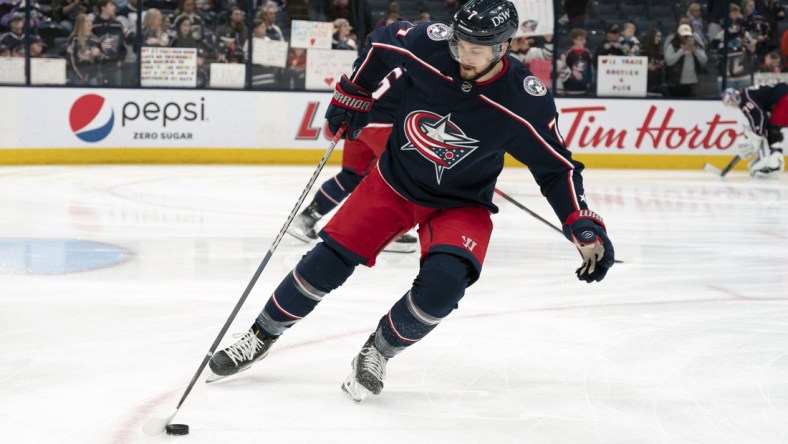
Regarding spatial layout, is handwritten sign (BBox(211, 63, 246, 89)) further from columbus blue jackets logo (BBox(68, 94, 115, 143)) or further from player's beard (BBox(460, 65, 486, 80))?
player's beard (BBox(460, 65, 486, 80))

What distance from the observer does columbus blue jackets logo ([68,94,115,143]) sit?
943 centimetres

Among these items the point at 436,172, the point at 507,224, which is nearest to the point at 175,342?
the point at 436,172

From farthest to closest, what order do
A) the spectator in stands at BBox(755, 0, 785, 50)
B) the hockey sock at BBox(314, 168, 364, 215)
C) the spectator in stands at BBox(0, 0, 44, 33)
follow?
the spectator in stands at BBox(755, 0, 785, 50) < the spectator in stands at BBox(0, 0, 44, 33) < the hockey sock at BBox(314, 168, 364, 215)

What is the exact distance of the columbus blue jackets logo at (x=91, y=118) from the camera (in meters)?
9.43

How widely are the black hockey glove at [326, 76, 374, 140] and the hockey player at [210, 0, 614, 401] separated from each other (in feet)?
0.84

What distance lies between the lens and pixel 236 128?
395 inches

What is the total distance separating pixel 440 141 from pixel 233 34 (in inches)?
303

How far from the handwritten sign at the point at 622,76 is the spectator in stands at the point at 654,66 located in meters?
0.05

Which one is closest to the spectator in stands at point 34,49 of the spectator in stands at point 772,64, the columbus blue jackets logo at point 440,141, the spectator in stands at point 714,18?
the spectator in stands at point 714,18

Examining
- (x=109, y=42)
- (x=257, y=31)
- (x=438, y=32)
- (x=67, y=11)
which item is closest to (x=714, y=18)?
(x=257, y=31)

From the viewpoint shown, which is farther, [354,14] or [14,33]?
[354,14]

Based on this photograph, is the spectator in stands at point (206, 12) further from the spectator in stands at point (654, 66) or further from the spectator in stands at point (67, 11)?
the spectator in stands at point (654, 66)

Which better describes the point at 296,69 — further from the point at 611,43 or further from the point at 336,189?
the point at 336,189

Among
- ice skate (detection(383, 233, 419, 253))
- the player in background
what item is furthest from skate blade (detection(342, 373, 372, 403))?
ice skate (detection(383, 233, 419, 253))
